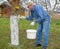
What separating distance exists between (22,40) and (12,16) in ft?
4.61

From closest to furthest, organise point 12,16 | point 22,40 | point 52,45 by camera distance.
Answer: point 12,16
point 52,45
point 22,40

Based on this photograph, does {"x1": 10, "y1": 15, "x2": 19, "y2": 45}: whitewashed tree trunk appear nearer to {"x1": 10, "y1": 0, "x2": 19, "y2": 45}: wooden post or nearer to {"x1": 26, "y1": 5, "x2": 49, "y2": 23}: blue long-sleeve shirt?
{"x1": 10, "y1": 0, "x2": 19, "y2": 45}: wooden post

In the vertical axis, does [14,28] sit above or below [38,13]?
below

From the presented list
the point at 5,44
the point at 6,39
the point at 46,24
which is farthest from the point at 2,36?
the point at 46,24

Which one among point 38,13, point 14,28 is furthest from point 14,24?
point 38,13

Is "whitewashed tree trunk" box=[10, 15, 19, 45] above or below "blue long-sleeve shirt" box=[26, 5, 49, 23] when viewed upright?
below

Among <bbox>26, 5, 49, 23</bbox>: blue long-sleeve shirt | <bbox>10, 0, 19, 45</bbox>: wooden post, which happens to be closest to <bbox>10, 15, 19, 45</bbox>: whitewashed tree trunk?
<bbox>10, 0, 19, 45</bbox>: wooden post

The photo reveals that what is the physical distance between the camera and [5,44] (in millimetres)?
7859

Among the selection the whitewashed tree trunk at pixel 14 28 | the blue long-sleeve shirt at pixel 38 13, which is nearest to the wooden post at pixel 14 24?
the whitewashed tree trunk at pixel 14 28

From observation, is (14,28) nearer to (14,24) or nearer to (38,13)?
(14,24)

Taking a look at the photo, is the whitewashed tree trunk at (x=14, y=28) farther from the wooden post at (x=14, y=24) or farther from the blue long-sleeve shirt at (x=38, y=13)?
the blue long-sleeve shirt at (x=38, y=13)

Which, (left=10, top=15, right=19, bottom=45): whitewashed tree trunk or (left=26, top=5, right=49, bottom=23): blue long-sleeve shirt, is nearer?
(left=26, top=5, right=49, bottom=23): blue long-sleeve shirt

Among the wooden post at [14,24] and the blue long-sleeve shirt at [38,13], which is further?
the wooden post at [14,24]

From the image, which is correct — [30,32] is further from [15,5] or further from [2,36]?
[2,36]
